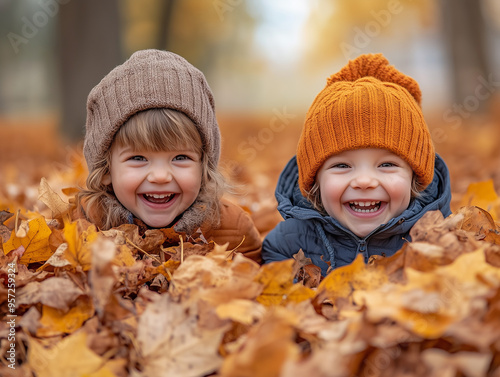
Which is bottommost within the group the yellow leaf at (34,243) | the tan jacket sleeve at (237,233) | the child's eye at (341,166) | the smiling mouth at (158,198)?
the yellow leaf at (34,243)

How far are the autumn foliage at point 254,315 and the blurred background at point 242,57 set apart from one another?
1.80 metres

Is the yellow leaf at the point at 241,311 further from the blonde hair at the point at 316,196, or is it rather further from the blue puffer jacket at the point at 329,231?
the blonde hair at the point at 316,196

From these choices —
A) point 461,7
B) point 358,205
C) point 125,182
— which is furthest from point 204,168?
point 461,7

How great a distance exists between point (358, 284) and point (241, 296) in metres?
0.36

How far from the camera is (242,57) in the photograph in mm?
42094

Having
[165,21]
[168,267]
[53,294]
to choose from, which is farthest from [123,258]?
[165,21]

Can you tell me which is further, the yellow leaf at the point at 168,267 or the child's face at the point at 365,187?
the child's face at the point at 365,187

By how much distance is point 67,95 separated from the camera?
8383mm

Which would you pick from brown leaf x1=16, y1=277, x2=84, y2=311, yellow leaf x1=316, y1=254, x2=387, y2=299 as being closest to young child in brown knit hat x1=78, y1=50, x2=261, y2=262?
brown leaf x1=16, y1=277, x2=84, y2=311

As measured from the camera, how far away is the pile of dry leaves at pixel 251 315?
3.84 ft

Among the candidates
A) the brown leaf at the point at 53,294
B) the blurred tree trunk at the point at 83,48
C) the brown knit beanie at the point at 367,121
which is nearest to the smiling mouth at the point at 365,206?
the brown knit beanie at the point at 367,121

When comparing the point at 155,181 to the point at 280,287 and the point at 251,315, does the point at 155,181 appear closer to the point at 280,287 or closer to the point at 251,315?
the point at 280,287

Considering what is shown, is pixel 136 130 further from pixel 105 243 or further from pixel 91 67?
pixel 91 67

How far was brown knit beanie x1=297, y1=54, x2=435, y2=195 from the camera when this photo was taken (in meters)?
2.19
